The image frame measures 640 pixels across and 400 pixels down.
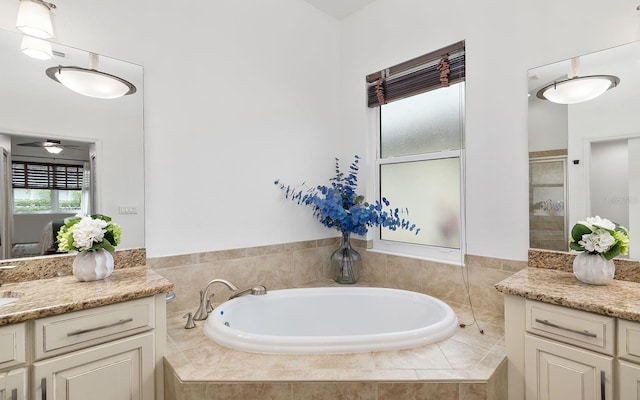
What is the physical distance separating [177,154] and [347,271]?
156cm

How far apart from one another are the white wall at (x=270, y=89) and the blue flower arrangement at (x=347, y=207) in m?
0.14

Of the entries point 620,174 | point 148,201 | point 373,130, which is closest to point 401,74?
point 373,130

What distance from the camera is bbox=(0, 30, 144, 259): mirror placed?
1488 millimetres

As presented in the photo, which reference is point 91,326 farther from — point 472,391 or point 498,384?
point 498,384

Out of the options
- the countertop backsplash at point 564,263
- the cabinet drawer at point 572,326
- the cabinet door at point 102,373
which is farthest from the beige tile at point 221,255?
the countertop backsplash at point 564,263

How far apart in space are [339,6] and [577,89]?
6.35 ft

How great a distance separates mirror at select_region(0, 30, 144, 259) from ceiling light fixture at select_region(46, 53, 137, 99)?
24 millimetres

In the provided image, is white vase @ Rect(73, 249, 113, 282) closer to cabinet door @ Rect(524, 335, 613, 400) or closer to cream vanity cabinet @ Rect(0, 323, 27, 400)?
cream vanity cabinet @ Rect(0, 323, 27, 400)

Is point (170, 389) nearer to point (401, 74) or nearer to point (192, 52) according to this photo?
point (192, 52)

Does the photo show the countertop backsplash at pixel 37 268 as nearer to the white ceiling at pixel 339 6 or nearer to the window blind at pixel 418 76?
the window blind at pixel 418 76

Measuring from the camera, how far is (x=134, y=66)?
1806mm

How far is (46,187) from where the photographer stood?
1576mm

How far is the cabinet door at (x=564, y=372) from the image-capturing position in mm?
1183

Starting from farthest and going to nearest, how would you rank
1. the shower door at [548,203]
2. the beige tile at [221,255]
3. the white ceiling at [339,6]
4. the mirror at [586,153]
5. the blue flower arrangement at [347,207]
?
the white ceiling at [339,6], the blue flower arrangement at [347,207], the beige tile at [221,255], the shower door at [548,203], the mirror at [586,153]
